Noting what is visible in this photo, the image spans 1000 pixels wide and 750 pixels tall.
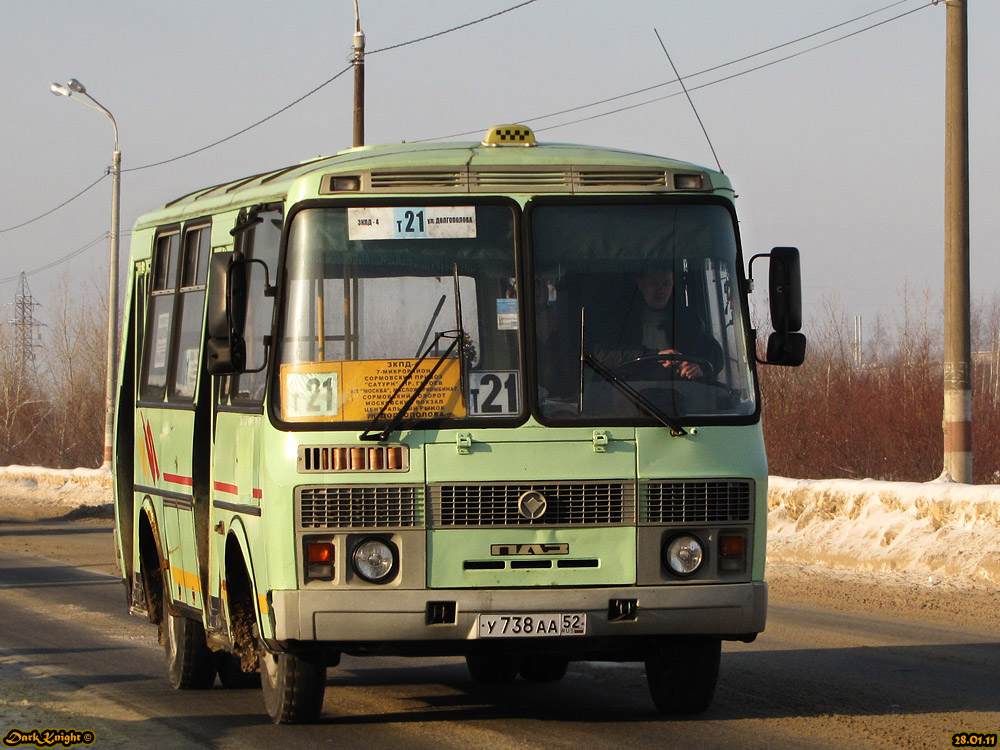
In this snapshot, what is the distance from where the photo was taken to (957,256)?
17.1 meters

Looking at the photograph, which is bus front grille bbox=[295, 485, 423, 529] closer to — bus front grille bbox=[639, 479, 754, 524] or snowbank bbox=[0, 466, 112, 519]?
bus front grille bbox=[639, 479, 754, 524]

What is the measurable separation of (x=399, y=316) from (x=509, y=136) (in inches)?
50.1

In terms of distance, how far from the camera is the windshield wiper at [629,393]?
7.17m

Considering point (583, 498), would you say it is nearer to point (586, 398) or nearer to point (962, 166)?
point (586, 398)

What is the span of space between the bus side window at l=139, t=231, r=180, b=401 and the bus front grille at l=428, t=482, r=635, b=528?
305 centimetres

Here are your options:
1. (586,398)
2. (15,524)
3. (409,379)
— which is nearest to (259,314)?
(409,379)

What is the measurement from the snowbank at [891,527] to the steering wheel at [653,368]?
26.5 feet

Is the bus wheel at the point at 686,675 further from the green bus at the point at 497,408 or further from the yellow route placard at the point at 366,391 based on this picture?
the yellow route placard at the point at 366,391

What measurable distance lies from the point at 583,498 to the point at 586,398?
47 centimetres

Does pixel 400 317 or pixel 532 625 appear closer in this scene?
pixel 532 625

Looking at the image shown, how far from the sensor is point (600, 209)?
7.44 metres

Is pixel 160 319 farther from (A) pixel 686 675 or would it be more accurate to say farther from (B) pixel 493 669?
(A) pixel 686 675

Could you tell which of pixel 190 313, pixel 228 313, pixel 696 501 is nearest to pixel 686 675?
pixel 696 501

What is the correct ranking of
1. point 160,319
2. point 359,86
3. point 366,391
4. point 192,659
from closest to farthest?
point 366,391 → point 192,659 → point 160,319 → point 359,86
